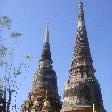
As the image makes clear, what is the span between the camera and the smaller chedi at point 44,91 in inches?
1414

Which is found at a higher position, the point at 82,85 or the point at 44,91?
the point at 44,91

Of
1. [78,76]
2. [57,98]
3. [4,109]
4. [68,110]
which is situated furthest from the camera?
[57,98]

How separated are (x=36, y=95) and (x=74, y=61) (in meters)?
5.66

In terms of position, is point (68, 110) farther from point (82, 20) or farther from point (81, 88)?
point (82, 20)

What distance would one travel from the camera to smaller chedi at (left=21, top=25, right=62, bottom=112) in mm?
35903

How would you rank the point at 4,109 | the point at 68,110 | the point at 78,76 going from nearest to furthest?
the point at 4,109, the point at 68,110, the point at 78,76

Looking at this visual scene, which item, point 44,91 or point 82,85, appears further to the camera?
point 44,91

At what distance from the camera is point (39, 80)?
126 ft

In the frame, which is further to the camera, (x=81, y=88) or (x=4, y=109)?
(x=81, y=88)

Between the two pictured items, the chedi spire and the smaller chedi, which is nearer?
the chedi spire

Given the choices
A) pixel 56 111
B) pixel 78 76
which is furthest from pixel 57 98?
pixel 78 76

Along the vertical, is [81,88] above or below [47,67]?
below

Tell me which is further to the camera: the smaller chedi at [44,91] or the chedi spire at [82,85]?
the smaller chedi at [44,91]

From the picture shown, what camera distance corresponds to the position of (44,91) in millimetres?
37375
